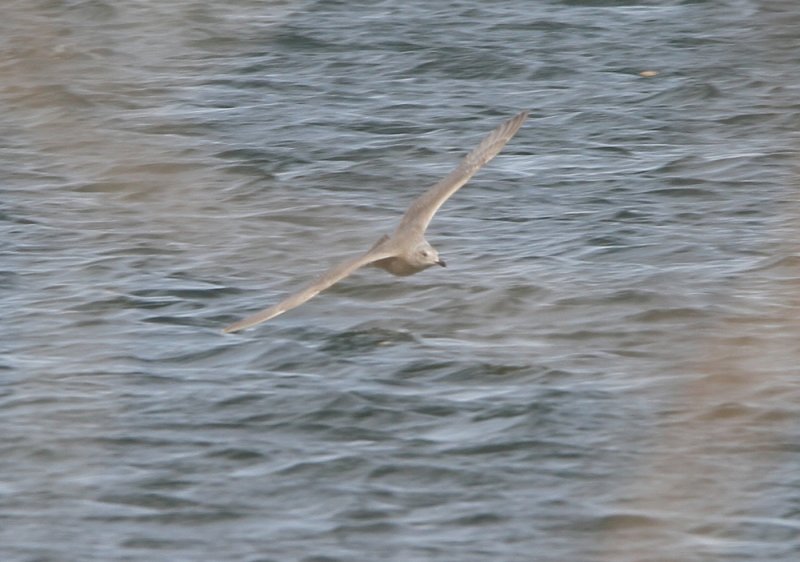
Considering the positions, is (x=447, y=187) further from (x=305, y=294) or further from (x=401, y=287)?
(x=305, y=294)

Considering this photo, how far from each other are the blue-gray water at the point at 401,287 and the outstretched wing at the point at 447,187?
0.72 m

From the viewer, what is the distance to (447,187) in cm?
1130

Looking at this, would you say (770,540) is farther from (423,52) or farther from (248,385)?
(423,52)

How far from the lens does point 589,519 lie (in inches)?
339

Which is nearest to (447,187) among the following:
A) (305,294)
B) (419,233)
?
(419,233)

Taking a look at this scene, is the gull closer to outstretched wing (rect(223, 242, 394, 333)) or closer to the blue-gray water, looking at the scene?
outstretched wing (rect(223, 242, 394, 333))

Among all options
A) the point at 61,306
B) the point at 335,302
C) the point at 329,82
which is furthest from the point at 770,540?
the point at 329,82

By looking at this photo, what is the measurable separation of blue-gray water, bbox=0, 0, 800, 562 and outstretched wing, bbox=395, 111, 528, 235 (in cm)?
72

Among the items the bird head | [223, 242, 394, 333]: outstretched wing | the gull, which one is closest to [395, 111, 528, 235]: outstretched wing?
the gull

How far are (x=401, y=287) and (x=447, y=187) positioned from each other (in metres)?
1.12

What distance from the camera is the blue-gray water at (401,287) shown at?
29.0ft

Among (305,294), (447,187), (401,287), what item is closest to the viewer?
(305,294)

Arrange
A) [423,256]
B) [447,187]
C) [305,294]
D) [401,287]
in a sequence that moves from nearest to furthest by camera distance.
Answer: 1. [305,294]
2. [423,256]
3. [447,187]
4. [401,287]

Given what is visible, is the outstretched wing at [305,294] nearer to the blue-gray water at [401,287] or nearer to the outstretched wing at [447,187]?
the outstretched wing at [447,187]
